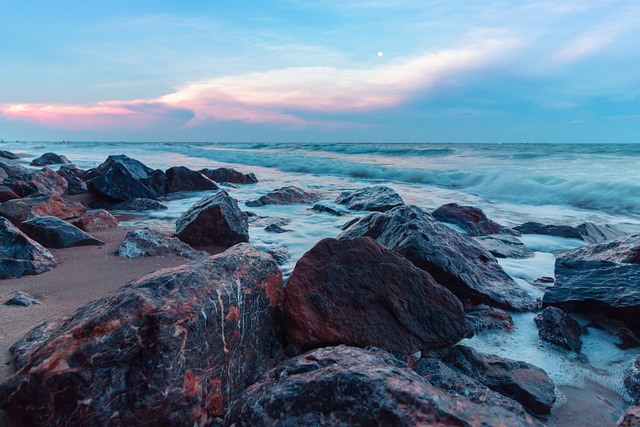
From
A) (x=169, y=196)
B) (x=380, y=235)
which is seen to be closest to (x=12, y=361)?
(x=380, y=235)

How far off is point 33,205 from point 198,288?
4.21 m

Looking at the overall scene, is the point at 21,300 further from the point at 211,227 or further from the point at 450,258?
the point at 450,258

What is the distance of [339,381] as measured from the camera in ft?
4.54

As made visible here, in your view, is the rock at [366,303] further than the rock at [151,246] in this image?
No

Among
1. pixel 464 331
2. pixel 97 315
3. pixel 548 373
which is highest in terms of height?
pixel 97 315

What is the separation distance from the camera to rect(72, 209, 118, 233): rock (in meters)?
4.86

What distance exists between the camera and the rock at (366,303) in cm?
225

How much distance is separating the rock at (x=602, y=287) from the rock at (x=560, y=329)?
0.60ft

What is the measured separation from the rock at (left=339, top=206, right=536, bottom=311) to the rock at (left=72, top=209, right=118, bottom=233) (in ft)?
10.6

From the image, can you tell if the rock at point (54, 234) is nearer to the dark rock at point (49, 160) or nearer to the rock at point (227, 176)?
the rock at point (227, 176)

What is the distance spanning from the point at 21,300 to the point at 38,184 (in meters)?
5.81

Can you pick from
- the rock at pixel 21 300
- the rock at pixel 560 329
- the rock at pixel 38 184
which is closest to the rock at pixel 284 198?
the rock at pixel 38 184

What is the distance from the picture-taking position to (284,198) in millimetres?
8141

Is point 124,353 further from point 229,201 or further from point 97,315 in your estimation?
point 229,201
